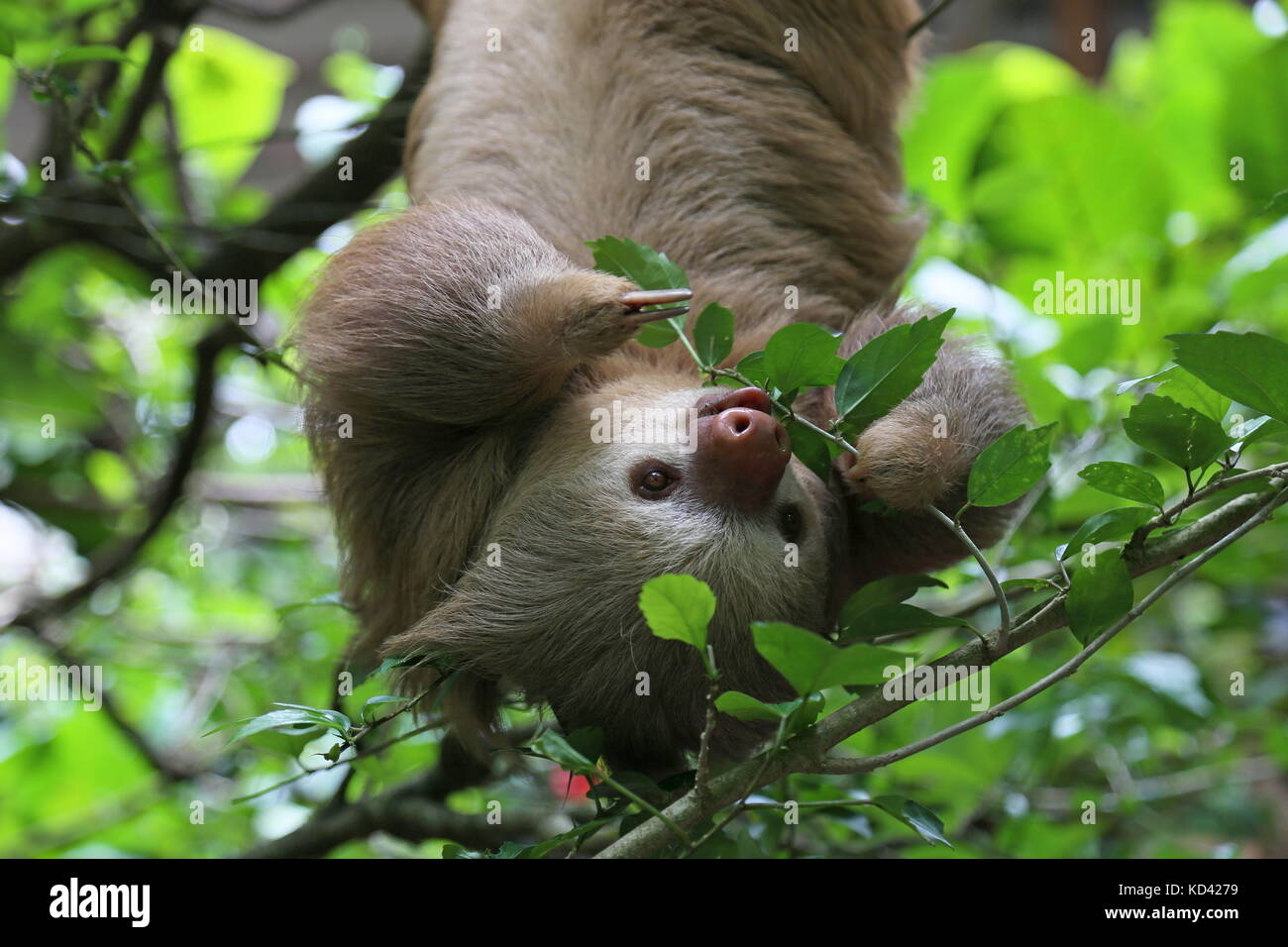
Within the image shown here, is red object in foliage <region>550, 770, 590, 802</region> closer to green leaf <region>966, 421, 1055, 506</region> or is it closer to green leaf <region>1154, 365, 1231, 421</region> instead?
green leaf <region>966, 421, 1055, 506</region>

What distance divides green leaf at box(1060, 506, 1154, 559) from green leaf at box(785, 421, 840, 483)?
1.42 ft

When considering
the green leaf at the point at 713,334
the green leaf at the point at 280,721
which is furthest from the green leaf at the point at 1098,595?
the green leaf at the point at 280,721


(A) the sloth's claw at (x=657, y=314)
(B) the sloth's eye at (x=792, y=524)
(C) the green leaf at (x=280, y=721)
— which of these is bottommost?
(C) the green leaf at (x=280, y=721)

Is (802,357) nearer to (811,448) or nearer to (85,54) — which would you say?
(811,448)

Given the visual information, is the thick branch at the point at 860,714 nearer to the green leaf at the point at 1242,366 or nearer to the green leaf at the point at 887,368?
the green leaf at the point at 1242,366

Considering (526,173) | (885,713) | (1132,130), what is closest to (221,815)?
(526,173)

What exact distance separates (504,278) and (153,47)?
5.98ft

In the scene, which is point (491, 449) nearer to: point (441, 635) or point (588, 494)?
point (588, 494)

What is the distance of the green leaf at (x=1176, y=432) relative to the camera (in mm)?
1794

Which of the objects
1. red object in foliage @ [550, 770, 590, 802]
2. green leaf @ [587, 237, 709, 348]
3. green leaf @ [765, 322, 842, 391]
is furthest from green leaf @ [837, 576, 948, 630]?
red object in foliage @ [550, 770, 590, 802]

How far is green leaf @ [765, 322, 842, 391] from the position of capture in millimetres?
1872

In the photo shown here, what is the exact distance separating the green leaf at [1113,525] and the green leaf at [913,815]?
0.48 m

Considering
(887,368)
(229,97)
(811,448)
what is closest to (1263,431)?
(887,368)

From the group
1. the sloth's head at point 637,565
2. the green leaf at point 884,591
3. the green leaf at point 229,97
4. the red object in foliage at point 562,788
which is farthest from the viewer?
the green leaf at point 229,97
